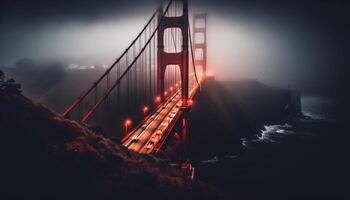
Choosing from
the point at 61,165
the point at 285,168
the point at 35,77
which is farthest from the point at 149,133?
the point at 35,77

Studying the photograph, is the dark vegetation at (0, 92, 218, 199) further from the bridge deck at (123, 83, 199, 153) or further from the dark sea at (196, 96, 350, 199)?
the dark sea at (196, 96, 350, 199)

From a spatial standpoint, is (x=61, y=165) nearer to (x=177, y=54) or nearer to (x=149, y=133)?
(x=149, y=133)

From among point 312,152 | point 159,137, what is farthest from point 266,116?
point 159,137

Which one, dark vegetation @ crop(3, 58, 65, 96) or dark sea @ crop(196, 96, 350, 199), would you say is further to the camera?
dark vegetation @ crop(3, 58, 65, 96)

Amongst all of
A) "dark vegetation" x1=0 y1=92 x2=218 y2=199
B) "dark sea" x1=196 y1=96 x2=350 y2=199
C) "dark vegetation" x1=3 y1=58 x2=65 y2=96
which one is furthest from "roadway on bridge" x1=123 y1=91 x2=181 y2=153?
"dark vegetation" x1=3 y1=58 x2=65 y2=96

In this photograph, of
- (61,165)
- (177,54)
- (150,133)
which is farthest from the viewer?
(177,54)
